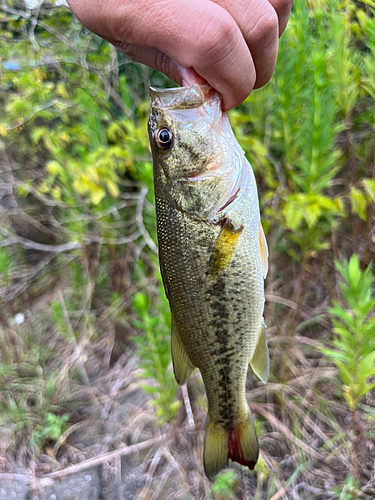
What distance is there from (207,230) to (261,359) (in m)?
0.59

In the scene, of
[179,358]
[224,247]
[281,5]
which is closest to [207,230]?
[224,247]

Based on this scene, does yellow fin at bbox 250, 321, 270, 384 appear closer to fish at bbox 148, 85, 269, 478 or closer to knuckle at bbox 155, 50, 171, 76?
fish at bbox 148, 85, 269, 478

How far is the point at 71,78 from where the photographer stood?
3.30 meters

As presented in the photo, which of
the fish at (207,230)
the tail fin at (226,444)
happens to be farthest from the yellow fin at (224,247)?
the tail fin at (226,444)

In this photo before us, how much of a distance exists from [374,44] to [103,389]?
3.17 meters

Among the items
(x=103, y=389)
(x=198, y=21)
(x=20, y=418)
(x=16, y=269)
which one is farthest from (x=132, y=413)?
(x=198, y=21)

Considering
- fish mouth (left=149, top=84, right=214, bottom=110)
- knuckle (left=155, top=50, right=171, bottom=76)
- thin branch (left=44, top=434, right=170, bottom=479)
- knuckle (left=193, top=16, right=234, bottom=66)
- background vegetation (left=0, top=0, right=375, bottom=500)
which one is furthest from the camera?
thin branch (left=44, top=434, right=170, bottom=479)

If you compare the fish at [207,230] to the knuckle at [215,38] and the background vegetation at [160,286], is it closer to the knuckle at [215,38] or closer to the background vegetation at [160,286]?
the knuckle at [215,38]

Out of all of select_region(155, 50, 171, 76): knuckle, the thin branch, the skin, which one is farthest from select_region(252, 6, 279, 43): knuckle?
the thin branch

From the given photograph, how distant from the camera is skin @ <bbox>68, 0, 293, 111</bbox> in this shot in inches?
38.9

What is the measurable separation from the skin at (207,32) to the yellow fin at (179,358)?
2.91ft

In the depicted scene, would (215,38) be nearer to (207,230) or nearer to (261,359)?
(207,230)

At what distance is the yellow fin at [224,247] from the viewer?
118 cm

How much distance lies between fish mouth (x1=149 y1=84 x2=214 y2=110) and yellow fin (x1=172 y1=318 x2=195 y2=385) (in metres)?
0.80
